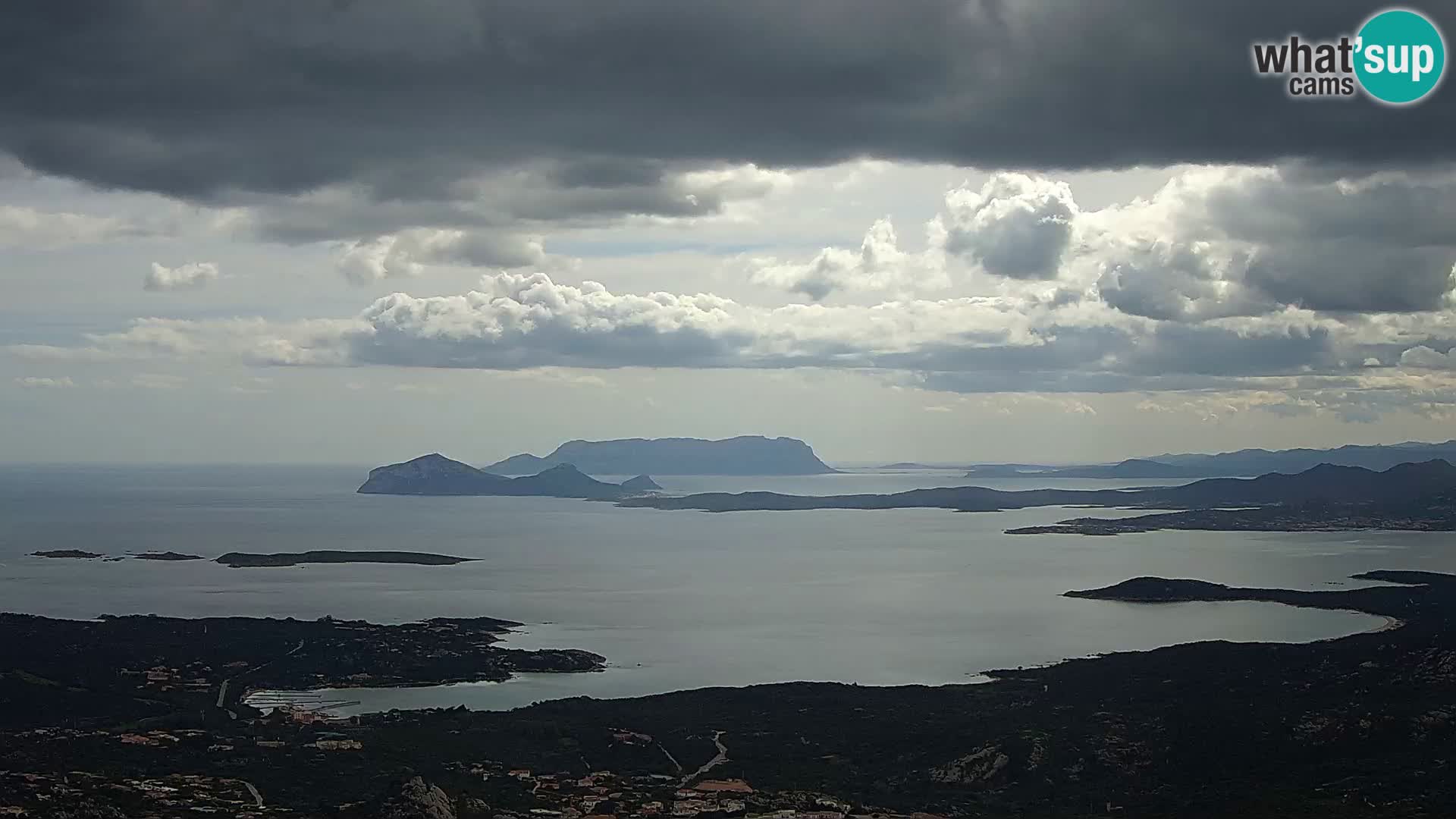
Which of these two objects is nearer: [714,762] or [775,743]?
[714,762]

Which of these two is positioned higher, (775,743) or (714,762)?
(775,743)

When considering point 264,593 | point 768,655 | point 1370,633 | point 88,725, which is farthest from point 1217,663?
point 264,593

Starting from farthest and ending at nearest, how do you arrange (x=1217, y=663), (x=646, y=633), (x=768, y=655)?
(x=646, y=633) → (x=768, y=655) → (x=1217, y=663)

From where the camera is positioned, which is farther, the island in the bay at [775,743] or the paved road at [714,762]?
the paved road at [714,762]

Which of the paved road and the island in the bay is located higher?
the island in the bay

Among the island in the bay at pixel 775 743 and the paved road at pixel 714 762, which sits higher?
the island in the bay at pixel 775 743

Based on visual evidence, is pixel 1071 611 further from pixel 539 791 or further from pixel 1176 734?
pixel 539 791

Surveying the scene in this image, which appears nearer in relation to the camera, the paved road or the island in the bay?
the island in the bay

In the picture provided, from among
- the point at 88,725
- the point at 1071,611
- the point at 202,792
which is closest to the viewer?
the point at 202,792
